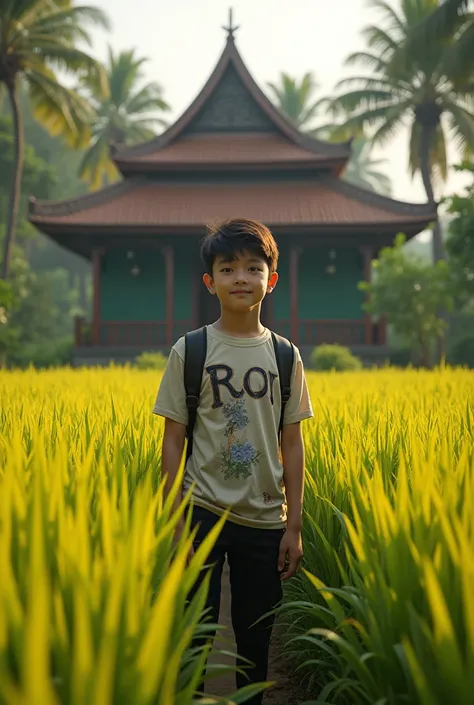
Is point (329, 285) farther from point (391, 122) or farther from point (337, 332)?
point (391, 122)

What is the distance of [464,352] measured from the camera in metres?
20.0

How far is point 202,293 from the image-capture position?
16750 millimetres

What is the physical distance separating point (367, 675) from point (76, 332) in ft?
48.2

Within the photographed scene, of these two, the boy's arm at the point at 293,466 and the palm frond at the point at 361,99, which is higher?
the palm frond at the point at 361,99

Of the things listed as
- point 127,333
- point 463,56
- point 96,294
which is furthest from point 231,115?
point 127,333

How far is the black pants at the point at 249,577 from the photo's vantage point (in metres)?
1.84

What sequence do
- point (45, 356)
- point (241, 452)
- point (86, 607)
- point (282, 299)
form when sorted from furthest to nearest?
1. point (45, 356)
2. point (282, 299)
3. point (241, 452)
4. point (86, 607)

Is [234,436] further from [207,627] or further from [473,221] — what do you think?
[473,221]

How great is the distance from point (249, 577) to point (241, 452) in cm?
37

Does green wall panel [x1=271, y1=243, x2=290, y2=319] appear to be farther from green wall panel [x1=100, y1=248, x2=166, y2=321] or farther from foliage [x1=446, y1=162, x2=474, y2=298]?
foliage [x1=446, y1=162, x2=474, y2=298]

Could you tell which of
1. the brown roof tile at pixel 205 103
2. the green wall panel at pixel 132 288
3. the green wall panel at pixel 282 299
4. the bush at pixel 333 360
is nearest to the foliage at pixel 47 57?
the brown roof tile at pixel 205 103

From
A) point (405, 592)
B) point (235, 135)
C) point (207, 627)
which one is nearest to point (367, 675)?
point (405, 592)

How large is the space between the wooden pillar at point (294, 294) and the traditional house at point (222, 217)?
0.09ft

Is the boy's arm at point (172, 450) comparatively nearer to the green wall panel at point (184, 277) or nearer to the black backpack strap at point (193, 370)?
the black backpack strap at point (193, 370)
